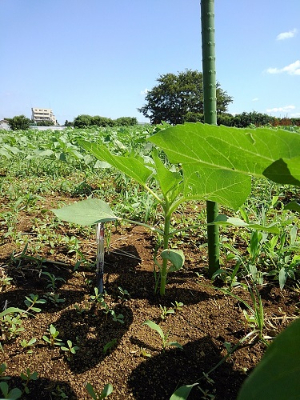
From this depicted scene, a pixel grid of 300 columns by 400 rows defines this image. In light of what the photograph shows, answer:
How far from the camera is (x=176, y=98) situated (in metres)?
53.5

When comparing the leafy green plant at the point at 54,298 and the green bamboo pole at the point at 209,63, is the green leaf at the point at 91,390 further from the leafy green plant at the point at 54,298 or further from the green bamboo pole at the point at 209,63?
the green bamboo pole at the point at 209,63

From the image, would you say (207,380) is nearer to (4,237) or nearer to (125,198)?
(4,237)

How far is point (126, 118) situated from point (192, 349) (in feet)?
134

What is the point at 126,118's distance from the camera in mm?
40344

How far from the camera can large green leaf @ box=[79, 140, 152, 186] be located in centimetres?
98

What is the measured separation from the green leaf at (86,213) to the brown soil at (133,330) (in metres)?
0.34

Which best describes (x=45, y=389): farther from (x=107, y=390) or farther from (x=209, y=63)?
(x=209, y=63)

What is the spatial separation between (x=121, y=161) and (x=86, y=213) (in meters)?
0.26

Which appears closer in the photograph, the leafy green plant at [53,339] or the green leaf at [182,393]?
the green leaf at [182,393]

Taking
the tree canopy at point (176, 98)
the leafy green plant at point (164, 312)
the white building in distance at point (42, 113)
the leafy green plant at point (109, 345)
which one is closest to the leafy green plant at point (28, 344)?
the leafy green plant at point (109, 345)

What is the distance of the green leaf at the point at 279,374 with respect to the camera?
39cm

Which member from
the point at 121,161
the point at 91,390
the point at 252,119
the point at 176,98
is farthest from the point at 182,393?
the point at 176,98

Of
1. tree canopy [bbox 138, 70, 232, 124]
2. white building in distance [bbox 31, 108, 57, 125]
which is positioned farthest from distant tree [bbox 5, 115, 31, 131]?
white building in distance [bbox 31, 108, 57, 125]

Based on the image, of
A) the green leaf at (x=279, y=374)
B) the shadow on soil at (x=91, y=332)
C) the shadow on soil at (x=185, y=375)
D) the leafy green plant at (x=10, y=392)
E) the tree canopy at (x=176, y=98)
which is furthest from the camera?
the tree canopy at (x=176, y=98)
